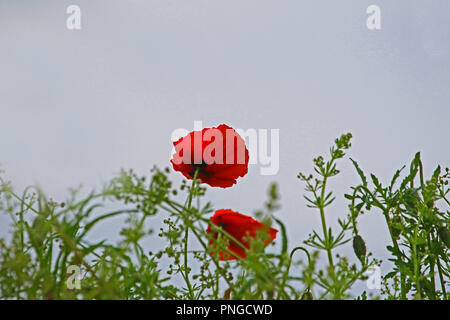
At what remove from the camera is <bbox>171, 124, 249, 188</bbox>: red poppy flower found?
17.5 inches

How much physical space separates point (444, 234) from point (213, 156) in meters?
0.19

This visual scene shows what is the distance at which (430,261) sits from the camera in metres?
0.39

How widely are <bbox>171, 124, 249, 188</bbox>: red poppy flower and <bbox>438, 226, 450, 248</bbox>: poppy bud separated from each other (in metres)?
0.16

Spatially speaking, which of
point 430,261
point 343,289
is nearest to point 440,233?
point 430,261

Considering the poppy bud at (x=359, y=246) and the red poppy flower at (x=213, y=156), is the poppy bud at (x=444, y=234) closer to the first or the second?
the poppy bud at (x=359, y=246)

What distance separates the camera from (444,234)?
1.28 feet

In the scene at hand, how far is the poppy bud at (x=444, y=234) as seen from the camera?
0.39m

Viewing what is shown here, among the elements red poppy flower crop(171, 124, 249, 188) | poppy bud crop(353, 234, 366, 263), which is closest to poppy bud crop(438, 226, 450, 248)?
poppy bud crop(353, 234, 366, 263)

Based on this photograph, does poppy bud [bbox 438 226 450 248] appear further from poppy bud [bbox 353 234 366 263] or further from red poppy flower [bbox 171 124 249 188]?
red poppy flower [bbox 171 124 249 188]

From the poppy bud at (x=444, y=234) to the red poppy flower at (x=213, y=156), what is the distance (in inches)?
6.4

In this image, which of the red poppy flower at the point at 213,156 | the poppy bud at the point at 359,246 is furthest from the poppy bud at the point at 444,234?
the red poppy flower at the point at 213,156

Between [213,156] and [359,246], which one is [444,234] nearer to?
[359,246]

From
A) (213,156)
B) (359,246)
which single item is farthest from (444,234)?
(213,156)
